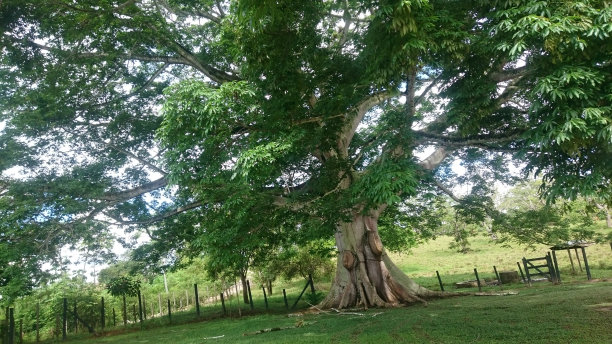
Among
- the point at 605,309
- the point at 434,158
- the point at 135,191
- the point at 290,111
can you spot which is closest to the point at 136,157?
the point at 135,191

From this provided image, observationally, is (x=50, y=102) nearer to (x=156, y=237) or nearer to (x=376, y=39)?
(x=156, y=237)

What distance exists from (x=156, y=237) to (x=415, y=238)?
11.2 m

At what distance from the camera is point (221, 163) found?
23.4 ft

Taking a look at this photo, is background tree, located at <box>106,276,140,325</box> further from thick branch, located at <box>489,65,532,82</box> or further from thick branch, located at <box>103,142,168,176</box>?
thick branch, located at <box>489,65,532,82</box>

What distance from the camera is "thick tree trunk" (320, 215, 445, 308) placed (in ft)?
33.6

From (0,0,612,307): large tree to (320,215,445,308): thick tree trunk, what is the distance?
0.04 meters

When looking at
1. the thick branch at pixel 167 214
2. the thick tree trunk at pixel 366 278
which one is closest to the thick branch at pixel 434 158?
the thick tree trunk at pixel 366 278

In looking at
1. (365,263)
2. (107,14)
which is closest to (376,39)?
(107,14)

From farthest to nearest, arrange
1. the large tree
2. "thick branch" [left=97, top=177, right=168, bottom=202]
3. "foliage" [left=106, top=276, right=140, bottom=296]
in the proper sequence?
"foliage" [left=106, top=276, right=140, bottom=296], "thick branch" [left=97, top=177, right=168, bottom=202], the large tree

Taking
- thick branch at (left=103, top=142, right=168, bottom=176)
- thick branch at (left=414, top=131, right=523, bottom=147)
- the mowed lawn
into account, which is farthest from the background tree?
thick branch at (left=414, top=131, right=523, bottom=147)

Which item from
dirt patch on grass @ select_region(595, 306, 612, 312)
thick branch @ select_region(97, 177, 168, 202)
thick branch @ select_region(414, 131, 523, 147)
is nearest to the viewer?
dirt patch on grass @ select_region(595, 306, 612, 312)

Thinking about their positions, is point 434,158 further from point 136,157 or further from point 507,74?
point 136,157

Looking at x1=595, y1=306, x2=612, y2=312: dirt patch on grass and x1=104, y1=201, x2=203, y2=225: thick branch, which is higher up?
x1=104, y1=201, x2=203, y2=225: thick branch

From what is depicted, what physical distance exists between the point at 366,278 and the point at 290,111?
5.61 metres
